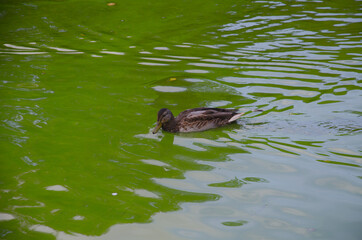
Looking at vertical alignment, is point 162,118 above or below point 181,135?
above

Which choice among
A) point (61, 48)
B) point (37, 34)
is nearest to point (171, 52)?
point (61, 48)

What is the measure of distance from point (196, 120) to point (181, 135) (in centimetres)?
35

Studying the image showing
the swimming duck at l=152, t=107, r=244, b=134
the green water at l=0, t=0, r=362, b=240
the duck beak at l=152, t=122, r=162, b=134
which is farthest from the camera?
the swimming duck at l=152, t=107, r=244, b=134

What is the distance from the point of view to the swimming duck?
785 centimetres

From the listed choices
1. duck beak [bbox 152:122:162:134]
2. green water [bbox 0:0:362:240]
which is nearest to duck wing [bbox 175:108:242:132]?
green water [bbox 0:0:362:240]

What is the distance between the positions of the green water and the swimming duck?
0.14 meters

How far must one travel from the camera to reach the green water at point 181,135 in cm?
527

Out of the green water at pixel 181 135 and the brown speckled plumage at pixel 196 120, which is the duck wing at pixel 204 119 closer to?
the brown speckled plumage at pixel 196 120

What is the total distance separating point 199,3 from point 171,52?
5.18 metres

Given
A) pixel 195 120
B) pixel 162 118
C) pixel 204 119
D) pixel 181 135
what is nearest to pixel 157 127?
pixel 162 118

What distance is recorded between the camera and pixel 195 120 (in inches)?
310

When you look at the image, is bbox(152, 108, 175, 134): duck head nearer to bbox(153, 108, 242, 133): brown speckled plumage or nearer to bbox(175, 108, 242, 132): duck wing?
bbox(153, 108, 242, 133): brown speckled plumage

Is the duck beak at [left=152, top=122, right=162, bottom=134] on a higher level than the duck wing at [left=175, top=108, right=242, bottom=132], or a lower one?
lower

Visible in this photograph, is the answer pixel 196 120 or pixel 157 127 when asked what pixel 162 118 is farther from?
pixel 196 120
